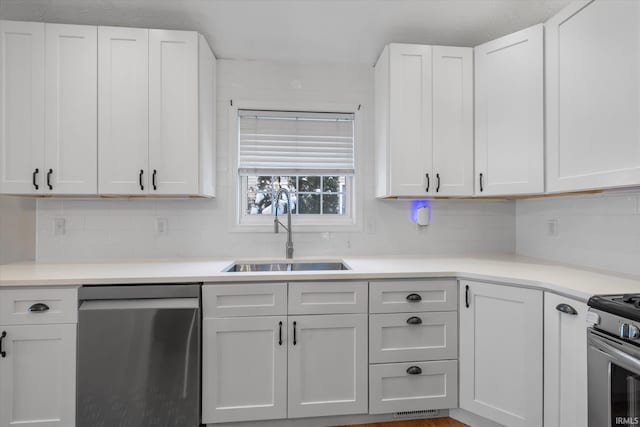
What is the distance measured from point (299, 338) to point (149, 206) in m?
1.48

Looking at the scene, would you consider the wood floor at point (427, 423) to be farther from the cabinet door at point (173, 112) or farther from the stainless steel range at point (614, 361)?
the cabinet door at point (173, 112)

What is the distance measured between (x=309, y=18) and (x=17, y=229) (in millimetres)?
2434

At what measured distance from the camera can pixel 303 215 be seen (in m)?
2.51

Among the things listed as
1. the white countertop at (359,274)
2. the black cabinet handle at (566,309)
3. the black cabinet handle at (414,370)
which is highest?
the white countertop at (359,274)

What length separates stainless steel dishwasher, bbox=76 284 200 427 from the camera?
1.61 metres

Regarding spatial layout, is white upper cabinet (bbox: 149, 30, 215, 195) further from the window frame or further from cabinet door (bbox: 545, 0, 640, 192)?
cabinet door (bbox: 545, 0, 640, 192)

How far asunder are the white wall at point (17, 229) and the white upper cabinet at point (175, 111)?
1.02 m

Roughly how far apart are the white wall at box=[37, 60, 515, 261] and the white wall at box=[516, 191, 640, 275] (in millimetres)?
217

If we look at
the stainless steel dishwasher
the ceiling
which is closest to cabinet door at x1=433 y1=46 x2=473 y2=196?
the ceiling

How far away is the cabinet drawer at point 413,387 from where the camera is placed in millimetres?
1788

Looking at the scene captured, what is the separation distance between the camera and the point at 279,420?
5.95 feet

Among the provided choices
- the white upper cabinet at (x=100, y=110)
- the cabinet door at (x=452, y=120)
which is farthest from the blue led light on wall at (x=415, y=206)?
the white upper cabinet at (x=100, y=110)

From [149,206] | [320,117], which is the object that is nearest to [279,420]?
[149,206]

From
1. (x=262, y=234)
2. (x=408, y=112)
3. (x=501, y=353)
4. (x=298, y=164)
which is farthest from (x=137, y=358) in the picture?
(x=408, y=112)
